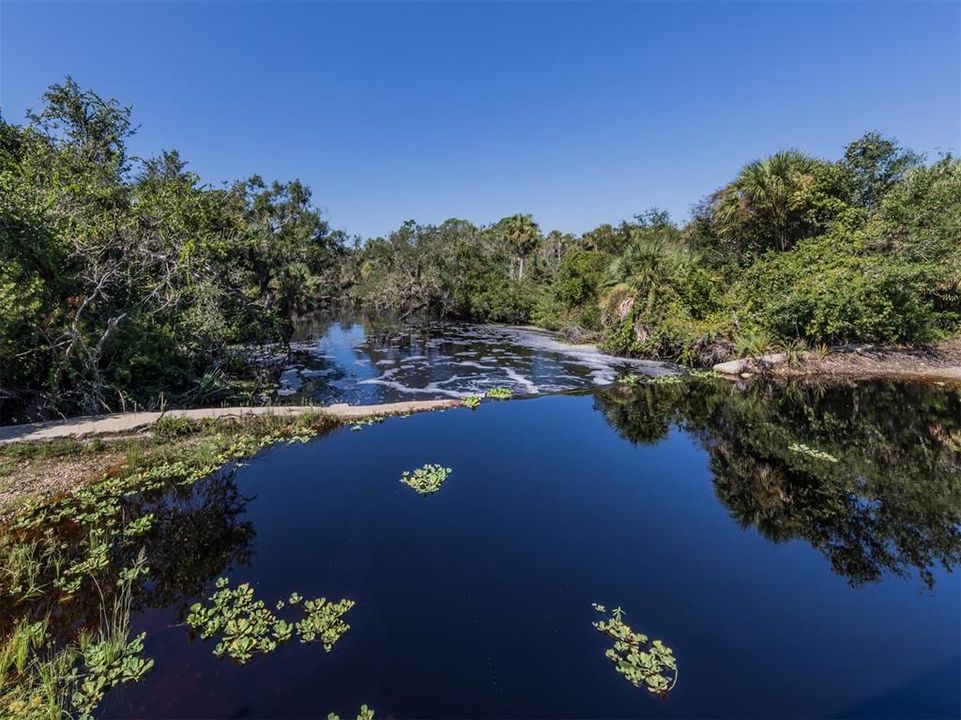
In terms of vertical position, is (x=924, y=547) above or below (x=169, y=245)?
below

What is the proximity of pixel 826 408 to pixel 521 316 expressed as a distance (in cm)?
2352

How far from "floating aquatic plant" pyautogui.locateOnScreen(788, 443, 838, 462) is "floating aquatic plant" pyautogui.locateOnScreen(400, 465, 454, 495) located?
6.29m

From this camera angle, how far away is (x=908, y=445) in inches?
302

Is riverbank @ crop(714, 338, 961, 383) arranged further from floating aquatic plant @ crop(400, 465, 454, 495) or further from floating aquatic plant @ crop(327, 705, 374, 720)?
floating aquatic plant @ crop(327, 705, 374, 720)

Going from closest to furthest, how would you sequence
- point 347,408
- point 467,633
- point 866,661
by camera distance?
point 866,661 → point 467,633 → point 347,408

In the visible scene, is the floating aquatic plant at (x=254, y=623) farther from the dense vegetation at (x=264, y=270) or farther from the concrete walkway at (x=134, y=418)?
the dense vegetation at (x=264, y=270)

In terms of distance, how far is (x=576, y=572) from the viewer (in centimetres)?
435

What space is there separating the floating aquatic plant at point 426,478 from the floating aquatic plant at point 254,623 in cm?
242

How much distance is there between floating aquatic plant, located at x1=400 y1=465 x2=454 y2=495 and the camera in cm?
625

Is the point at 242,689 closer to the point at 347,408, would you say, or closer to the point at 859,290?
the point at 347,408

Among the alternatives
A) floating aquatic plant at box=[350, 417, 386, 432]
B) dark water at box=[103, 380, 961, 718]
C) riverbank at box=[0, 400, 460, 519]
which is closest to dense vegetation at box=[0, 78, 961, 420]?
riverbank at box=[0, 400, 460, 519]

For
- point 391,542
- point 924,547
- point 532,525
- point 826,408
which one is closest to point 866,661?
point 924,547

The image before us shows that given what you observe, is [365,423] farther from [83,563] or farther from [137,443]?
[83,563]

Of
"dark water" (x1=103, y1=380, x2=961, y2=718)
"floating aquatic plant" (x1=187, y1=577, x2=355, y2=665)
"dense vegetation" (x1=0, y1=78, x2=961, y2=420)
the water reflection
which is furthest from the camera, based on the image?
"dense vegetation" (x1=0, y1=78, x2=961, y2=420)
